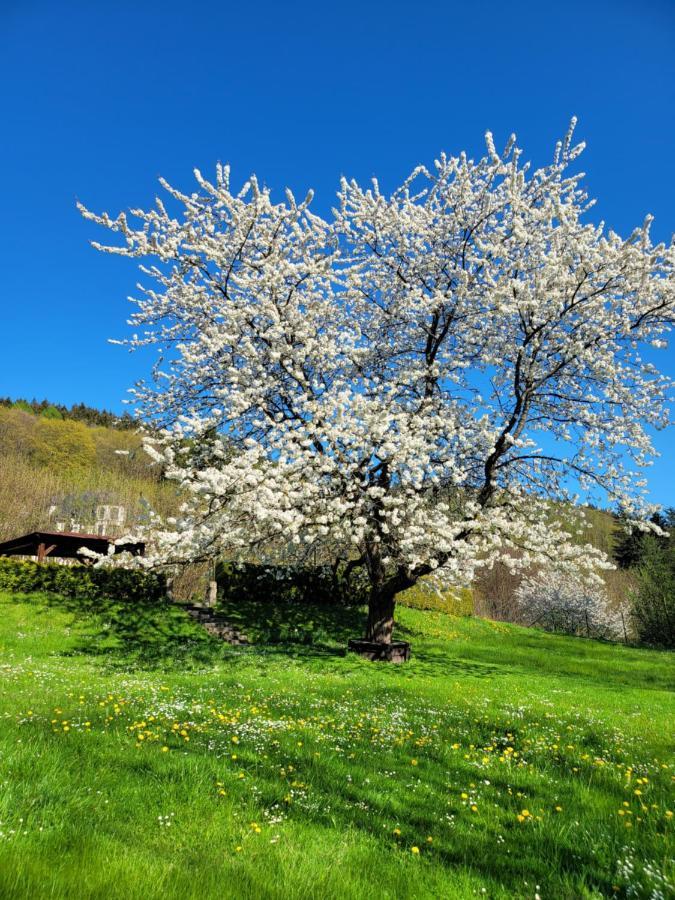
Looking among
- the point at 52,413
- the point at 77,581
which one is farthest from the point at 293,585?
the point at 52,413

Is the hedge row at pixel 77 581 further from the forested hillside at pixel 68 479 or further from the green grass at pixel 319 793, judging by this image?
the green grass at pixel 319 793

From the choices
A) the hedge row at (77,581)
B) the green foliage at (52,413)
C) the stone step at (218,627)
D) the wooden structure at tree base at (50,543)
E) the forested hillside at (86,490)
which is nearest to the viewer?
the stone step at (218,627)

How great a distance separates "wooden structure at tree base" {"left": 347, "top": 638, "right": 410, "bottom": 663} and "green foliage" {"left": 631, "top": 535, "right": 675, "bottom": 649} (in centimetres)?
2776

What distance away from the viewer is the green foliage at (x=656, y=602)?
3600cm

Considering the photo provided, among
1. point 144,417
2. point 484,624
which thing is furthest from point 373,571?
point 484,624

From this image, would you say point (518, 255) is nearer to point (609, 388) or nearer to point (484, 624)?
point (609, 388)

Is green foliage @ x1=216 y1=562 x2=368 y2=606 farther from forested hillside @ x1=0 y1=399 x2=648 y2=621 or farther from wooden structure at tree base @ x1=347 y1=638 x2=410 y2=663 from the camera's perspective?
wooden structure at tree base @ x1=347 y1=638 x2=410 y2=663

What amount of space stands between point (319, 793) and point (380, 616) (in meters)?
13.4

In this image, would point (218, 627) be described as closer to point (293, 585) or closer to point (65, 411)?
point (293, 585)

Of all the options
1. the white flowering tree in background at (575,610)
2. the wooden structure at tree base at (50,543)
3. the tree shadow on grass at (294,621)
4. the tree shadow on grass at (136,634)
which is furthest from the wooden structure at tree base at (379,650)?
the white flowering tree in background at (575,610)

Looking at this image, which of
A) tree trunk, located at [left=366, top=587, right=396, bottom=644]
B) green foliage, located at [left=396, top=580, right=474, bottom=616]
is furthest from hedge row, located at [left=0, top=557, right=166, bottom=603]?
green foliage, located at [left=396, top=580, right=474, bottom=616]

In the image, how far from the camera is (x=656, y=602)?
121ft

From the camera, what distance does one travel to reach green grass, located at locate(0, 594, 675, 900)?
3.33 metres

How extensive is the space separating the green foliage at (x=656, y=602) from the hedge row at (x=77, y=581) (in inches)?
1308
